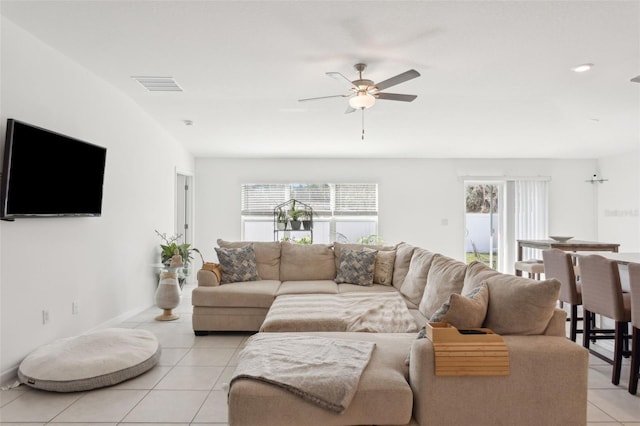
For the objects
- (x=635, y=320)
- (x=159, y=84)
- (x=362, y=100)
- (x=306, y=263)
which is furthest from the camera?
(x=306, y=263)

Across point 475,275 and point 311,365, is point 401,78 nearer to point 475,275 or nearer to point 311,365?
point 475,275

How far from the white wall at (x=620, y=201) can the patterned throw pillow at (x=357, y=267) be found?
16.2 ft

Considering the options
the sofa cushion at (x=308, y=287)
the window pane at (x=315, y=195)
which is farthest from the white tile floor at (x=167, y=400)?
the window pane at (x=315, y=195)

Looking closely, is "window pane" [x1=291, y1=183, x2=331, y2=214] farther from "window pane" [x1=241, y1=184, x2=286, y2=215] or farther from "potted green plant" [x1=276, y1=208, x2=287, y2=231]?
"potted green plant" [x1=276, y1=208, x2=287, y2=231]

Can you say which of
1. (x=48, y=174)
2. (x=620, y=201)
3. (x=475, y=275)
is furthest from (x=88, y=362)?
(x=620, y=201)

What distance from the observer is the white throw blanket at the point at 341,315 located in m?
3.14

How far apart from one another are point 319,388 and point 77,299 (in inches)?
116

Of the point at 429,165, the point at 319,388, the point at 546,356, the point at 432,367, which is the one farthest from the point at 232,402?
the point at 429,165

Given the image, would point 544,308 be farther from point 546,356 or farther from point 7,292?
point 7,292

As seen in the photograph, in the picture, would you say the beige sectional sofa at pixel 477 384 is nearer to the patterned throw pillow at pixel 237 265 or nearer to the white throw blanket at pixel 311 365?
the white throw blanket at pixel 311 365

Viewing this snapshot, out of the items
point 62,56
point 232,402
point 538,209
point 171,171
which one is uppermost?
point 62,56

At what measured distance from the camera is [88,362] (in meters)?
2.95

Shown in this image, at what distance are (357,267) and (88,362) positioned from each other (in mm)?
2762

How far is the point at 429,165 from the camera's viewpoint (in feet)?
25.2
